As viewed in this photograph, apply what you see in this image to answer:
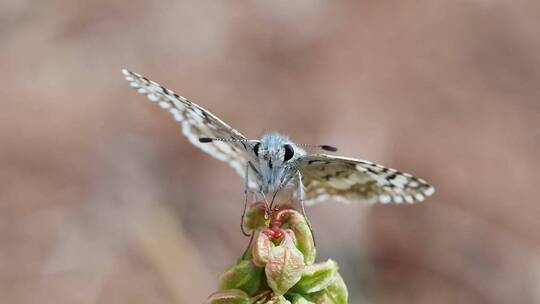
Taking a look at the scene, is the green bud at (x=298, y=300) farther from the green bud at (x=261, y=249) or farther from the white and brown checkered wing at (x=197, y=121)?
the white and brown checkered wing at (x=197, y=121)

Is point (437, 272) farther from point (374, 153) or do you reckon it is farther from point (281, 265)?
point (281, 265)

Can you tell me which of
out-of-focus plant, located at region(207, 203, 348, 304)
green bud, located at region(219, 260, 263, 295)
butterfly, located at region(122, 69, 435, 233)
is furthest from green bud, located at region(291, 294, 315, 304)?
butterfly, located at region(122, 69, 435, 233)

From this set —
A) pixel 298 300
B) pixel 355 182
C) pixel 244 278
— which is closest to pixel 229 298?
pixel 244 278

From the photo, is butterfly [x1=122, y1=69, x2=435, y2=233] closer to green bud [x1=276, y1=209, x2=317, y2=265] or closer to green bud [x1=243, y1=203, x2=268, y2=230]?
green bud [x1=243, y1=203, x2=268, y2=230]

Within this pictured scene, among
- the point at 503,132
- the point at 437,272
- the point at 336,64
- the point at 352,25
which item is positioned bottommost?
the point at 437,272

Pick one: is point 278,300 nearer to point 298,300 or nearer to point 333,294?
point 298,300

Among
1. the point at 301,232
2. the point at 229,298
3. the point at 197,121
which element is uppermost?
the point at 197,121

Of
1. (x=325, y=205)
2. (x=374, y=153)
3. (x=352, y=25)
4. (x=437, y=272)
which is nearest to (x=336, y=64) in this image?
(x=352, y=25)
